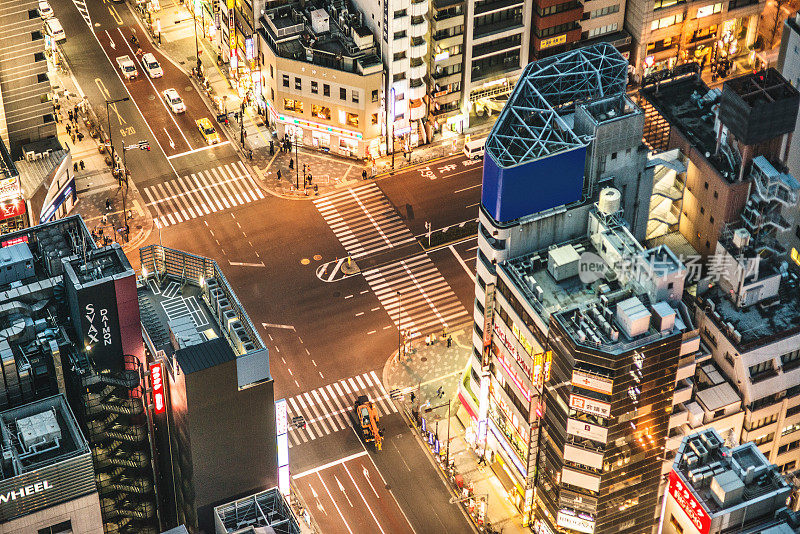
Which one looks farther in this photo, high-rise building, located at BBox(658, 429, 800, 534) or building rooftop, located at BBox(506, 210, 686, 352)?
building rooftop, located at BBox(506, 210, 686, 352)

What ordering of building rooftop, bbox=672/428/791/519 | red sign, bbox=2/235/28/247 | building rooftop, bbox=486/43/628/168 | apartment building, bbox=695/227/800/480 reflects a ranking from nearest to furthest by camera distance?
building rooftop, bbox=672/428/791/519 < red sign, bbox=2/235/28/247 < apartment building, bbox=695/227/800/480 < building rooftop, bbox=486/43/628/168

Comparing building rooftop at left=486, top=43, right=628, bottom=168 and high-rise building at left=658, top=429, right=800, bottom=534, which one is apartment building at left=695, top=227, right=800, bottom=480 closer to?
high-rise building at left=658, top=429, right=800, bottom=534

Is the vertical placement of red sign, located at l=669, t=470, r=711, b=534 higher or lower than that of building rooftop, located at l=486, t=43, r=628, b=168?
lower

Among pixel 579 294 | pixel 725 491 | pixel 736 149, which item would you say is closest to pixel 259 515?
pixel 579 294

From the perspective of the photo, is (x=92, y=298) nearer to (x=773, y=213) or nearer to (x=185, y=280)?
(x=185, y=280)

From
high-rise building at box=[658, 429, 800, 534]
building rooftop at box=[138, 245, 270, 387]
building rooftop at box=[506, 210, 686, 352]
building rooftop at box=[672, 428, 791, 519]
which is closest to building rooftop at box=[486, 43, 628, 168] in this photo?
building rooftop at box=[506, 210, 686, 352]

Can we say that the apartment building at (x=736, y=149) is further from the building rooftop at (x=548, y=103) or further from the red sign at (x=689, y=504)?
the red sign at (x=689, y=504)

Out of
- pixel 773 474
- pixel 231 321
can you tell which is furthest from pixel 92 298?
pixel 773 474

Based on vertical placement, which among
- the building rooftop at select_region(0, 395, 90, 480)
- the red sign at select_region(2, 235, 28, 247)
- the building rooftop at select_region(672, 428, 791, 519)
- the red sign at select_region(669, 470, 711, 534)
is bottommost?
the red sign at select_region(669, 470, 711, 534)
